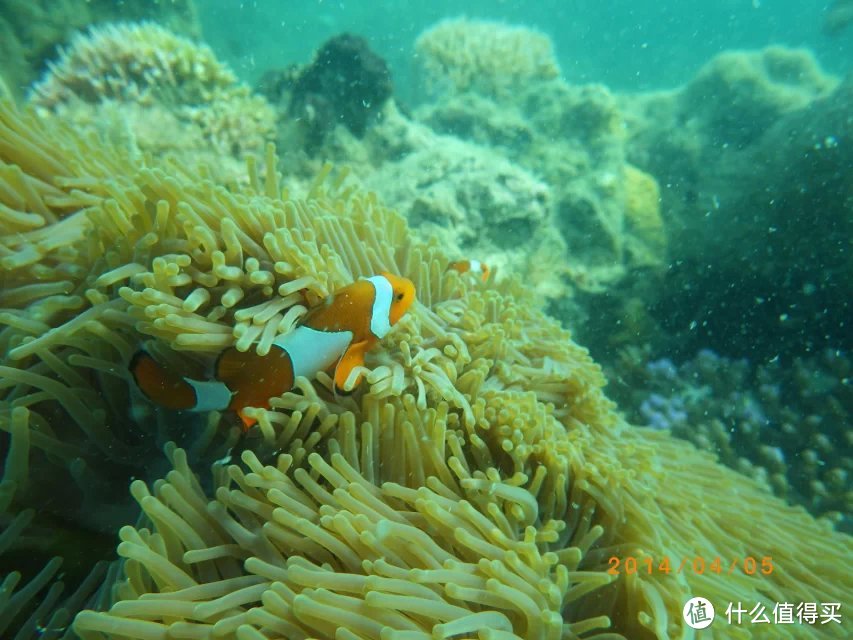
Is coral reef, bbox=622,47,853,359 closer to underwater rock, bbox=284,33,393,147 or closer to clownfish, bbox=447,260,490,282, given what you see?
clownfish, bbox=447,260,490,282

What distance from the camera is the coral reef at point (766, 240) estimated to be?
4207 mm

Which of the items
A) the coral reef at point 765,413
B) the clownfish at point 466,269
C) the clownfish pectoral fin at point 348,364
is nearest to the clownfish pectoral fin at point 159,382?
the clownfish pectoral fin at point 348,364

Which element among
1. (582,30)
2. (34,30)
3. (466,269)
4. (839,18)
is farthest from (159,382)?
(582,30)

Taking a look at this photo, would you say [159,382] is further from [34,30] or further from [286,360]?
[34,30]

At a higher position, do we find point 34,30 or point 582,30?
point 582,30

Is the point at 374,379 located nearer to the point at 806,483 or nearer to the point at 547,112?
the point at 806,483

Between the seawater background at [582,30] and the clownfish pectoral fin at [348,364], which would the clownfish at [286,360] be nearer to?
the clownfish pectoral fin at [348,364]

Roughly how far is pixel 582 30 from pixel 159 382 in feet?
117

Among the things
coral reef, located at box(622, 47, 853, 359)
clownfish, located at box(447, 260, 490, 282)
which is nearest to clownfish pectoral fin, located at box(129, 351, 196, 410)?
clownfish, located at box(447, 260, 490, 282)

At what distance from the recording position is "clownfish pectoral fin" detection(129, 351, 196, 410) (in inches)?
53.7

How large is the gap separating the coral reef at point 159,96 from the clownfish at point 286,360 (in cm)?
321

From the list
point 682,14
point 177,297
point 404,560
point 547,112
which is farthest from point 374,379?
point 682,14
